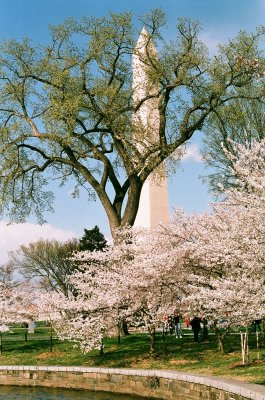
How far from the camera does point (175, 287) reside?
653 inches

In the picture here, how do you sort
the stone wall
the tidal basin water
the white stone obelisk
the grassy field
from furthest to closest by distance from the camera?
the white stone obelisk
the tidal basin water
the grassy field
the stone wall

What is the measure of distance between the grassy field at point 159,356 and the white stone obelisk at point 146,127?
16.1 ft

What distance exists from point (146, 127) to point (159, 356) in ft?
36.1

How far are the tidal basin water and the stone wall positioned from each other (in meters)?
0.27

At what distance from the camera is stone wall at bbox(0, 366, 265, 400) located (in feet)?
35.9

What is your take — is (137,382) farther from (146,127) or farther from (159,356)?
(146,127)

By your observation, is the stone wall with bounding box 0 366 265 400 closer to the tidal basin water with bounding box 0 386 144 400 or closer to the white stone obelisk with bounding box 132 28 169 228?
the tidal basin water with bounding box 0 386 144 400

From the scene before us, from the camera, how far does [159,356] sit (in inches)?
684

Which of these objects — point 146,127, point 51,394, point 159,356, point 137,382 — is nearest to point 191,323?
point 159,356

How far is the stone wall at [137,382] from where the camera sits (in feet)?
35.9

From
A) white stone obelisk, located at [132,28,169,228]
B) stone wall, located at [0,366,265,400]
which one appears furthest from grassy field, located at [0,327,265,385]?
white stone obelisk, located at [132,28,169,228]

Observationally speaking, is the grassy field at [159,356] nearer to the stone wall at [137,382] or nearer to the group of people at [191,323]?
the group of people at [191,323]

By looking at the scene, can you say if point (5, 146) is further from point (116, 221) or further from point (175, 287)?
point (175, 287)

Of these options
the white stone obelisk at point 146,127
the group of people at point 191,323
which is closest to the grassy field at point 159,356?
the group of people at point 191,323
